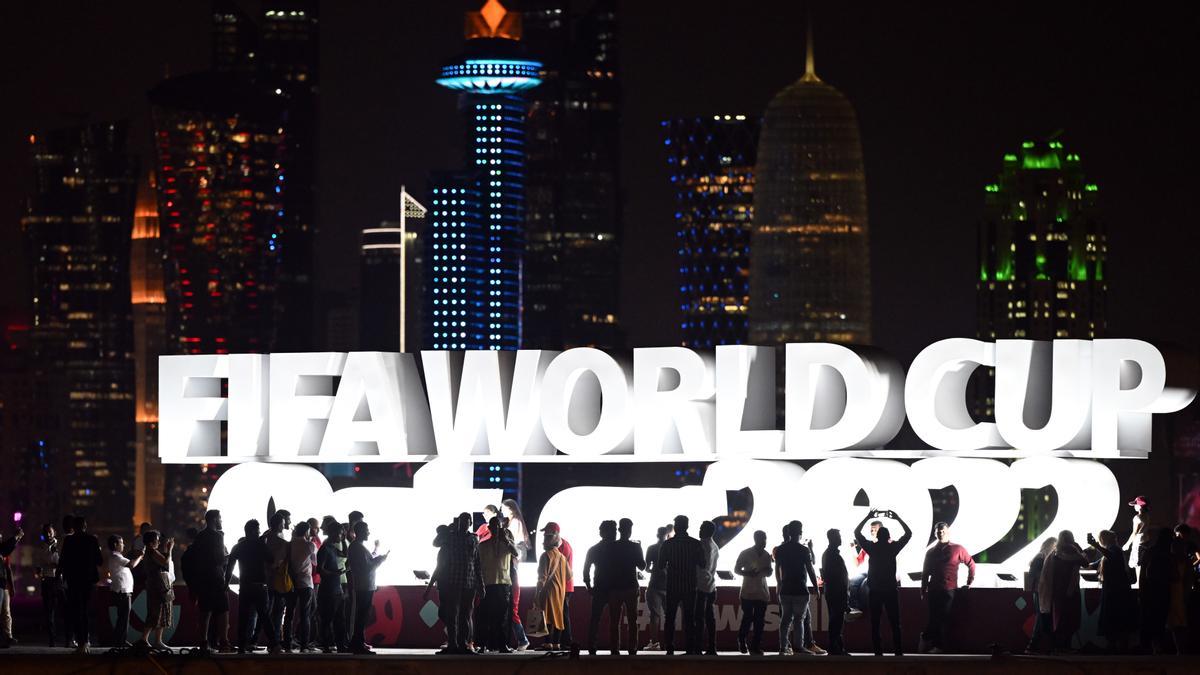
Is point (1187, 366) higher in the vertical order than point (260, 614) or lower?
higher

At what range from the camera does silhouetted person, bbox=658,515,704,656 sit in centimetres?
2670

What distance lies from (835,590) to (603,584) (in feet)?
9.65

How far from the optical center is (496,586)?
27656 mm

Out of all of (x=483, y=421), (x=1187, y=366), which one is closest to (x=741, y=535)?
(x=483, y=421)

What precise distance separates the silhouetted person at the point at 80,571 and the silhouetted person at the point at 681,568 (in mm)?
7362

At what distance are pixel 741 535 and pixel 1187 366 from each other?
6.92 m

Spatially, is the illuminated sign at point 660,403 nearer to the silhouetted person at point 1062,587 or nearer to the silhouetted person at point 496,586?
the silhouetted person at point 1062,587

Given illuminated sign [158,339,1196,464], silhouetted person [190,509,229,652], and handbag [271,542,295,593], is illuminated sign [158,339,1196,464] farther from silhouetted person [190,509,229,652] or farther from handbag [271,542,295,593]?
handbag [271,542,295,593]

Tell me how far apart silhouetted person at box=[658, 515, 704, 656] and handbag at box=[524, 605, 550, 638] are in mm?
2496

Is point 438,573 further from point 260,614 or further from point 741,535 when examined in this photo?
point 741,535

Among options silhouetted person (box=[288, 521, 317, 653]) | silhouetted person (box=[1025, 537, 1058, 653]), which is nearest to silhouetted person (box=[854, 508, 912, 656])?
silhouetted person (box=[1025, 537, 1058, 653])

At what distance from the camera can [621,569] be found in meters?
26.7

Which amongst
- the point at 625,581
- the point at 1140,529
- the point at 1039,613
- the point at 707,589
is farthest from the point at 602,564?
the point at 1140,529

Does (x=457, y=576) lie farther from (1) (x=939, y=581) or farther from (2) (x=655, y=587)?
(1) (x=939, y=581)
